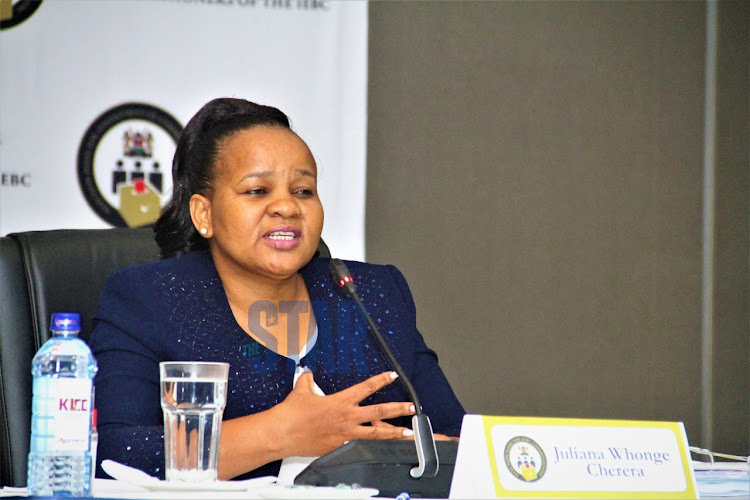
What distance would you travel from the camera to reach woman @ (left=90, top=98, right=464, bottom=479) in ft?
5.08

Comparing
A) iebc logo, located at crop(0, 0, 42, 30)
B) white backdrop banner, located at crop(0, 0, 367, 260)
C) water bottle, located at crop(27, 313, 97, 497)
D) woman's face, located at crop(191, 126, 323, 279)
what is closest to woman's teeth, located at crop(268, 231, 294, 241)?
woman's face, located at crop(191, 126, 323, 279)

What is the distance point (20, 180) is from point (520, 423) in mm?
2268

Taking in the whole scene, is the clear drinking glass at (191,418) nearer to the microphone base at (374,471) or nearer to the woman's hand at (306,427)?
the microphone base at (374,471)

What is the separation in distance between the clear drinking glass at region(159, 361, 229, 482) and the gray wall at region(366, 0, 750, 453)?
7.14ft

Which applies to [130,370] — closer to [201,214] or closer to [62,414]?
[201,214]

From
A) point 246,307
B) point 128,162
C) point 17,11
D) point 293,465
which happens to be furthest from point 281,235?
point 17,11

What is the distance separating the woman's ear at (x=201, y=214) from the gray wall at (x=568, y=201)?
144cm

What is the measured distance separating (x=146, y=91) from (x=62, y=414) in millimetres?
2162

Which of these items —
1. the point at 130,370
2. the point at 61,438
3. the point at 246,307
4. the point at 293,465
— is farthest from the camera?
the point at 246,307

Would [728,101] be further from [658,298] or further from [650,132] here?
[658,298]

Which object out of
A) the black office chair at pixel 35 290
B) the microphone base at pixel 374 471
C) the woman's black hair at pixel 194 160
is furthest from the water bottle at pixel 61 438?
the woman's black hair at pixel 194 160

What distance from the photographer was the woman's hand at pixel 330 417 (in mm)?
1321

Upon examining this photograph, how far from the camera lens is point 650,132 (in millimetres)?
3516

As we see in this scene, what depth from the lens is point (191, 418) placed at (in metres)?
1.13
